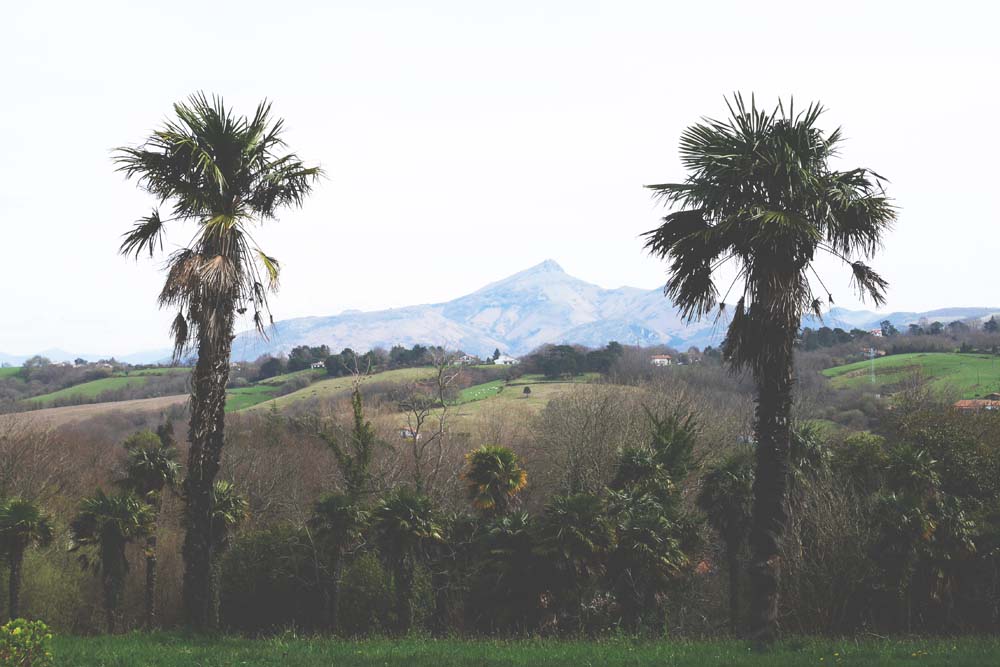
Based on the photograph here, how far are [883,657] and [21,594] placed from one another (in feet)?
114

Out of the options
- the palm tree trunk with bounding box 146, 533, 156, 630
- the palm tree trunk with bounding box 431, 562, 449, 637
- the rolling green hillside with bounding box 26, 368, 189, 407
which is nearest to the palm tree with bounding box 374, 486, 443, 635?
the palm tree trunk with bounding box 431, 562, 449, 637

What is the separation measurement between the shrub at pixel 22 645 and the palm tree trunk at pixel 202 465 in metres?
6.06

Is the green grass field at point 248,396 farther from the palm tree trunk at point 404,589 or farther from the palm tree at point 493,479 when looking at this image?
the palm tree trunk at point 404,589

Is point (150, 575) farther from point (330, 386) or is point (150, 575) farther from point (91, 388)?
point (91, 388)

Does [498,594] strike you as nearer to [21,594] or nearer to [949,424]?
[21,594]

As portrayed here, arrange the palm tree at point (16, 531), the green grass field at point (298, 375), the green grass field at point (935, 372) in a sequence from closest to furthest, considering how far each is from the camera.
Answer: the palm tree at point (16, 531) → the green grass field at point (935, 372) → the green grass field at point (298, 375)

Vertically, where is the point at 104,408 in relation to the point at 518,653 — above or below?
above

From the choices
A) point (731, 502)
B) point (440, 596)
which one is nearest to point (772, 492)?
point (731, 502)

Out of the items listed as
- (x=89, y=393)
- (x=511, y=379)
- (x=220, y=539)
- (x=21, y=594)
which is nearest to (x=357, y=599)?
(x=220, y=539)

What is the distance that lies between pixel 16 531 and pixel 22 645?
20429 millimetres

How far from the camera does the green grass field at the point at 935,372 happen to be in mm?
88450

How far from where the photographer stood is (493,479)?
30.1 m

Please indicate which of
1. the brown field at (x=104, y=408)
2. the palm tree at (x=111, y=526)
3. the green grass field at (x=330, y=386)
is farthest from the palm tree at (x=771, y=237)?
the brown field at (x=104, y=408)

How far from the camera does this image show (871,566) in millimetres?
23109
